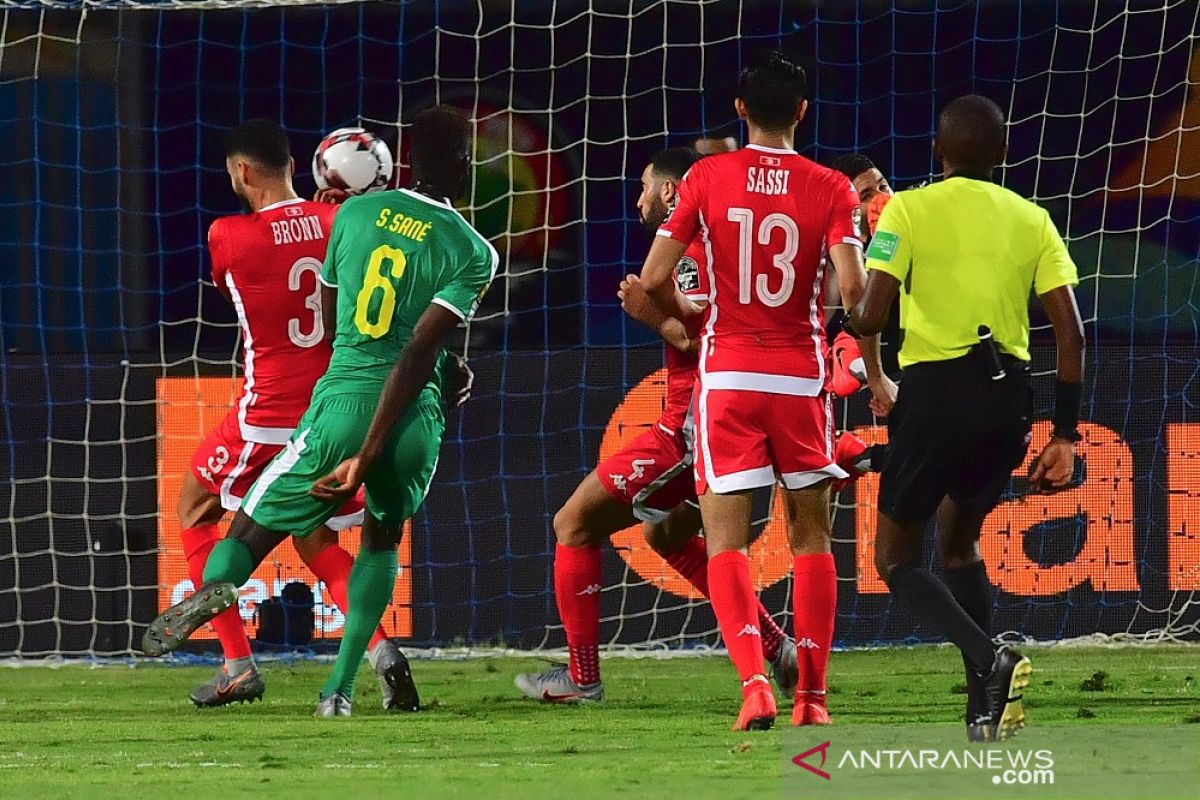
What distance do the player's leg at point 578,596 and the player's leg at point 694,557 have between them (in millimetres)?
118

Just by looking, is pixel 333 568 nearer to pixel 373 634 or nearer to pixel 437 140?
pixel 373 634

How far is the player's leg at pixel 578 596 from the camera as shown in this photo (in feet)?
21.5

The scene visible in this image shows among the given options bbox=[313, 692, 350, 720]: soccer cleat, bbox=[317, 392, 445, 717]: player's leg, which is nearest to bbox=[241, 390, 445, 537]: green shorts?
bbox=[317, 392, 445, 717]: player's leg

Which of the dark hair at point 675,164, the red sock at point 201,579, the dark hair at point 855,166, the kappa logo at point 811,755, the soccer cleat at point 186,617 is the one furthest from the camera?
the dark hair at point 855,166

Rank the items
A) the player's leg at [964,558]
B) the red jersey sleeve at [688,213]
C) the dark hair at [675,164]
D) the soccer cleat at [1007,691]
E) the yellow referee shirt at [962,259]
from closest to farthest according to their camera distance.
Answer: the soccer cleat at [1007,691] → the yellow referee shirt at [962,259] → the player's leg at [964,558] → the red jersey sleeve at [688,213] → the dark hair at [675,164]

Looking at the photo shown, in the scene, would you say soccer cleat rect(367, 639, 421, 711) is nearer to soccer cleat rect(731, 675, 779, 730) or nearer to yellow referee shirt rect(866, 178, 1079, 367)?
soccer cleat rect(731, 675, 779, 730)

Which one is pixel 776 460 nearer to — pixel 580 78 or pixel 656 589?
pixel 656 589

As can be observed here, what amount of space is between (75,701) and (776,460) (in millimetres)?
2755

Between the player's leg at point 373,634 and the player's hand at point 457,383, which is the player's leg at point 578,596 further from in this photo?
the player's hand at point 457,383

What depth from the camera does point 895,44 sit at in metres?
9.45

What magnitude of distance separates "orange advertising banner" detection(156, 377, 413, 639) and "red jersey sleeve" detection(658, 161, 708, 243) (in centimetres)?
315

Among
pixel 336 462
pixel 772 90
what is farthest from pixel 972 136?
pixel 336 462

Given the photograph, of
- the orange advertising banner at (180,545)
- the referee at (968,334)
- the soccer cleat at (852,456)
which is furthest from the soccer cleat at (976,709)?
the orange advertising banner at (180,545)


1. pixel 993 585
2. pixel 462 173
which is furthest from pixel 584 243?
pixel 462 173
